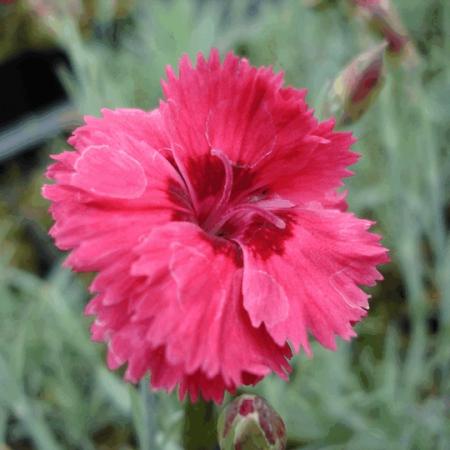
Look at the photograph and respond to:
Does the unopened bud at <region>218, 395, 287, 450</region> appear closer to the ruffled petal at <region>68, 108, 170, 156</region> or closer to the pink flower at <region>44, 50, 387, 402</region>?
the pink flower at <region>44, 50, 387, 402</region>

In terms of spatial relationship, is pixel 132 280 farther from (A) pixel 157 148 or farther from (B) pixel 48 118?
(B) pixel 48 118

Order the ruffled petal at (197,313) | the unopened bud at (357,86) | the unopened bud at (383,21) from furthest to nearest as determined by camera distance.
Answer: the unopened bud at (383,21), the unopened bud at (357,86), the ruffled petal at (197,313)

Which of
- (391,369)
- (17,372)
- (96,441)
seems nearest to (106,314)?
(17,372)

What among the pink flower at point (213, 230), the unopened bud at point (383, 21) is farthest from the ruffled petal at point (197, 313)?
the unopened bud at point (383, 21)

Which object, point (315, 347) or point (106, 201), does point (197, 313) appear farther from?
point (315, 347)

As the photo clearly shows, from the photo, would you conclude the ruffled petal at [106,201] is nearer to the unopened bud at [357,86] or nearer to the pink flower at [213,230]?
the pink flower at [213,230]
